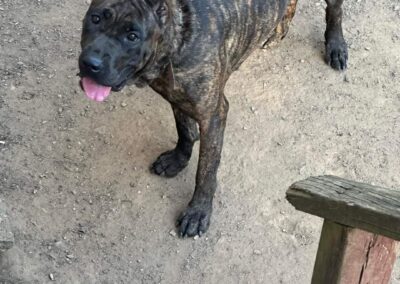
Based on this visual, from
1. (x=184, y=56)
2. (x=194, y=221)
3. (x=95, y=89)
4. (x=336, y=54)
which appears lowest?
(x=194, y=221)

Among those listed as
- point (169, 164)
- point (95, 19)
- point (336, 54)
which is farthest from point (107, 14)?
point (336, 54)

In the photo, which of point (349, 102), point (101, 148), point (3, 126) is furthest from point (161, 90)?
point (349, 102)

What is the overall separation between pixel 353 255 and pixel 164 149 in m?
2.26

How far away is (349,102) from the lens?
4.58 meters

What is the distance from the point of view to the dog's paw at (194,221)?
3902mm

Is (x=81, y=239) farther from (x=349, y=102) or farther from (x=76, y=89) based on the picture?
(x=349, y=102)

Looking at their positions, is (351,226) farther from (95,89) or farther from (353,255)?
(95,89)

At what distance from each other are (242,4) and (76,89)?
1.33 m

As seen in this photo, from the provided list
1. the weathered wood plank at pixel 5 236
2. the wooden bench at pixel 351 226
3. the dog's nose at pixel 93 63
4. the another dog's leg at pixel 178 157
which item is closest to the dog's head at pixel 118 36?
the dog's nose at pixel 93 63

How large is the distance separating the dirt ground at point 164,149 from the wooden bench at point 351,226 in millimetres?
1593

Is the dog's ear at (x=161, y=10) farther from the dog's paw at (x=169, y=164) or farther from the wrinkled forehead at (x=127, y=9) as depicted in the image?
the dog's paw at (x=169, y=164)

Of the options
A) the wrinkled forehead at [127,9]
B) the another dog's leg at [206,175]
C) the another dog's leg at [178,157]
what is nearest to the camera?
the wrinkled forehead at [127,9]

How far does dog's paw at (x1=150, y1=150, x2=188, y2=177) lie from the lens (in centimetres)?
412

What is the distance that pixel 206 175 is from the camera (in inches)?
150
